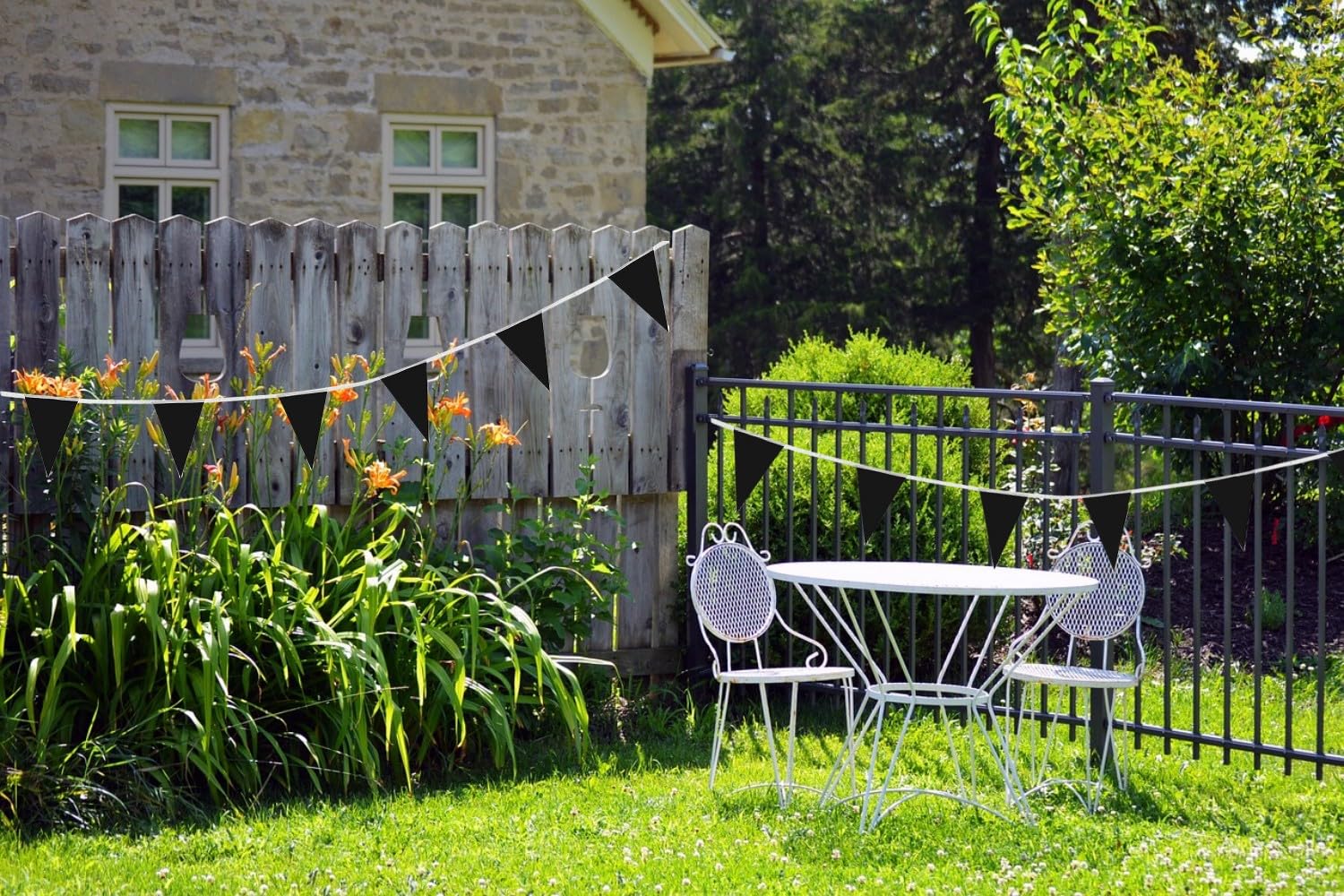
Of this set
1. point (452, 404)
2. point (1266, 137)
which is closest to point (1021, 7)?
point (1266, 137)

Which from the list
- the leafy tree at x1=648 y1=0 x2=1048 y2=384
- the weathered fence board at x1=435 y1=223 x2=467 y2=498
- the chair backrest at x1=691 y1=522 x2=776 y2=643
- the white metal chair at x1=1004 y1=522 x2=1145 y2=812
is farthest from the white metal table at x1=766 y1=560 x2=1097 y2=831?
the leafy tree at x1=648 y1=0 x2=1048 y2=384

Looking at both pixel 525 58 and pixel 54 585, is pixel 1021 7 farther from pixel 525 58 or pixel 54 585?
pixel 54 585

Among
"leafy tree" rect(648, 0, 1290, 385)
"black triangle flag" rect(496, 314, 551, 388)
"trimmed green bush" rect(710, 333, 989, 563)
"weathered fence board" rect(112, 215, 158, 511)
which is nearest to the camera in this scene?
"black triangle flag" rect(496, 314, 551, 388)

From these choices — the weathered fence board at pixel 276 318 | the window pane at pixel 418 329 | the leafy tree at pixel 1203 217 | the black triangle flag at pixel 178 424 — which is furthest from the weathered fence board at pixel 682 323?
the window pane at pixel 418 329

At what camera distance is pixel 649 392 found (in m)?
6.13

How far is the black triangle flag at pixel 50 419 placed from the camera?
467 centimetres

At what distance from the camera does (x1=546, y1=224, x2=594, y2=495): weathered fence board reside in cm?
598

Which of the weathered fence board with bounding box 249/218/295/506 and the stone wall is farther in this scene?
the stone wall

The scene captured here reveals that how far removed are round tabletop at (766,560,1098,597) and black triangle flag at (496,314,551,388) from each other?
1080 mm

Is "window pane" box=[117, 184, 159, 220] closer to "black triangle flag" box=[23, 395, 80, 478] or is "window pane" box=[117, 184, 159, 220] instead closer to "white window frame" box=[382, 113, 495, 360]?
"white window frame" box=[382, 113, 495, 360]

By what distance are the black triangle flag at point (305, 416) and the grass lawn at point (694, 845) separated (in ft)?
3.98

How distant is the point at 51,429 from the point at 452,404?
137cm

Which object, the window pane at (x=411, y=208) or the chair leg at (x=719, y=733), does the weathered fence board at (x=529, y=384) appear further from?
the window pane at (x=411, y=208)

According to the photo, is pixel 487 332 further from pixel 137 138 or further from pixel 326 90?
pixel 137 138
